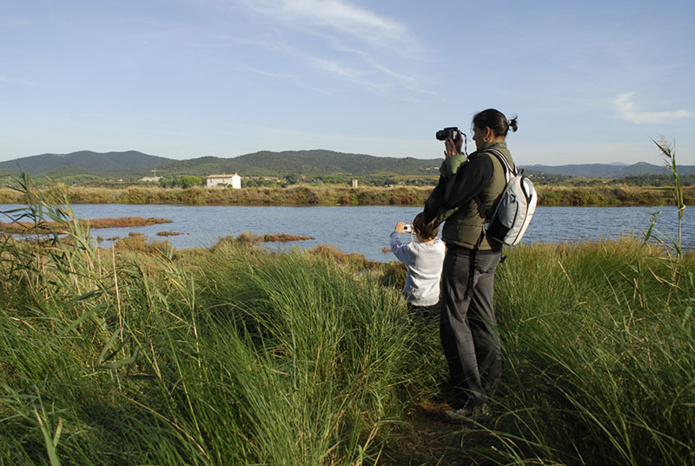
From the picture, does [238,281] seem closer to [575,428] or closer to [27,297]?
[27,297]

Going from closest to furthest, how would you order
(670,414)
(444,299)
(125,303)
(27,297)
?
(670,414) < (125,303) < (444,299) < (27,297)

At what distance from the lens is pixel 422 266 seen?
4336mm

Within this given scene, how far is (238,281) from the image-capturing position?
13.8ft

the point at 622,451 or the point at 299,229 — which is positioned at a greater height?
the point at 622,451

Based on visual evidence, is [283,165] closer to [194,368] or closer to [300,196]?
[300,196]

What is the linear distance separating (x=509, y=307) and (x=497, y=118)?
161 cm

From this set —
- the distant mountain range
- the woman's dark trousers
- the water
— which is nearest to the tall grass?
the woman's dark trousers

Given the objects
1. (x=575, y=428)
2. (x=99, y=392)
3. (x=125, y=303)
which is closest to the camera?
(x=575, y=428)

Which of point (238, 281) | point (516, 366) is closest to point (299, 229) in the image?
point (238, 281)

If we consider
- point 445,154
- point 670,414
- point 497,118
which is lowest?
point 670,414

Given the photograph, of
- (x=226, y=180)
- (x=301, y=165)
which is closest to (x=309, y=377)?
(x=226, y=180)

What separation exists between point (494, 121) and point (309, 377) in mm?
2121

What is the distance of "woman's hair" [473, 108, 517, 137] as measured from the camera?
130 inches

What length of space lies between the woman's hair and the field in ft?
4.19
